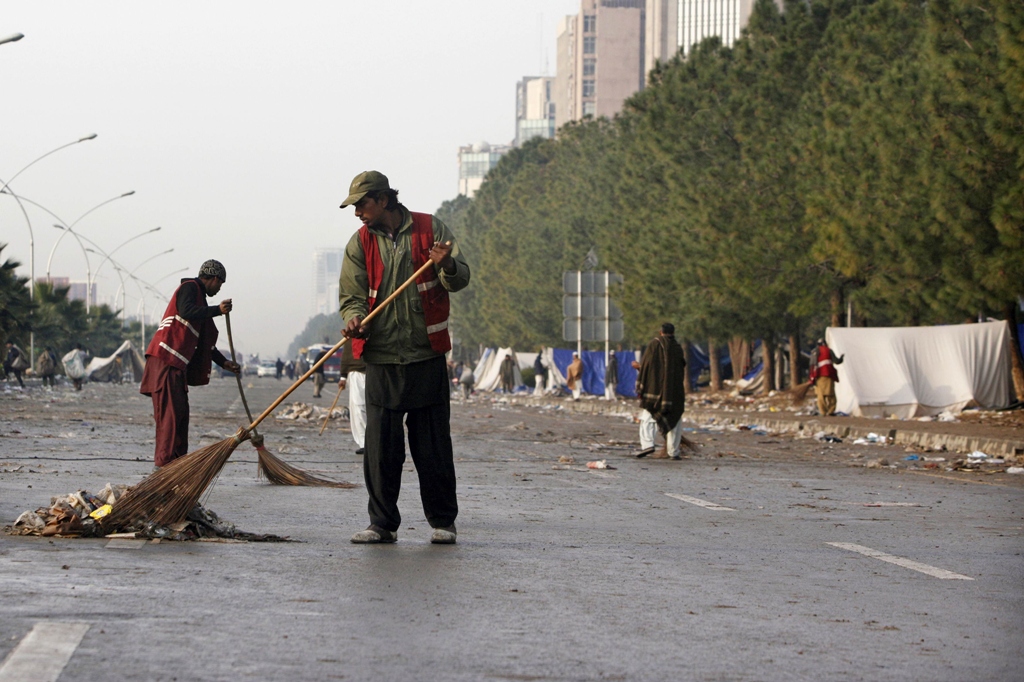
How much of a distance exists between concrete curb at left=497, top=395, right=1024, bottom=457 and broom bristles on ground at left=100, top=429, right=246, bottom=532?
47.5ft

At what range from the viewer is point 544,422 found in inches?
1258

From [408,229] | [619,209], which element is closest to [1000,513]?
[408,229]

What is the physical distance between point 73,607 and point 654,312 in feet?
138

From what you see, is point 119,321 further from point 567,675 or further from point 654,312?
point 567,675

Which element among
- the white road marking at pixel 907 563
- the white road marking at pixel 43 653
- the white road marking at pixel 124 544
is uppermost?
the white road marking at pixel 43 653

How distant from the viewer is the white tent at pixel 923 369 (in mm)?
29391

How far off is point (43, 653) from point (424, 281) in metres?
3.87

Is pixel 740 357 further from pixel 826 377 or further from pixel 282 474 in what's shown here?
pixel 282 474

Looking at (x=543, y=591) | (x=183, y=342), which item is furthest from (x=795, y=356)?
(x=543, y=591)

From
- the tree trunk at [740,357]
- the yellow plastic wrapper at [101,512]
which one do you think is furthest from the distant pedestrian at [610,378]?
the yellow plastic wrapper at [101,512]

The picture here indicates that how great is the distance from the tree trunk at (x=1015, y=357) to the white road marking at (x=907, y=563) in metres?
21.6

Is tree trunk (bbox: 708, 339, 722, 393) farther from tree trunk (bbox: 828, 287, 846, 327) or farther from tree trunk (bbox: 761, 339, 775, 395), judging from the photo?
tree trunk (bbox: 828, 287, 846, 327)

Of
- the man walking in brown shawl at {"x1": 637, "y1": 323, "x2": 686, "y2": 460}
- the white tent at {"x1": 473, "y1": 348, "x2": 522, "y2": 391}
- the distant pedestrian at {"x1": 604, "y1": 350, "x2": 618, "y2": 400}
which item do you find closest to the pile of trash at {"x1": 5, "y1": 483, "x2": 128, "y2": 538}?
the man walking in brown shawl at {"x1": 637, "y1": 323, "x2": 686, "y2": 460}

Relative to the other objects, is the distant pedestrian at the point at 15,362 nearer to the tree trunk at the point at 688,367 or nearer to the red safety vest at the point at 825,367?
the tree trunk at the point at 688,367
